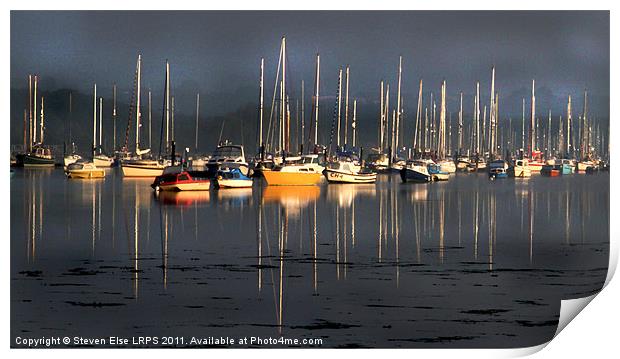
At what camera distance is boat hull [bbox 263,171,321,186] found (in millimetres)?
44469

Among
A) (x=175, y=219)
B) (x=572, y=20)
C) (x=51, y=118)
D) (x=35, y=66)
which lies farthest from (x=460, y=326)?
(x=175, y=219)

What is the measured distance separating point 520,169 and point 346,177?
40.8 feet

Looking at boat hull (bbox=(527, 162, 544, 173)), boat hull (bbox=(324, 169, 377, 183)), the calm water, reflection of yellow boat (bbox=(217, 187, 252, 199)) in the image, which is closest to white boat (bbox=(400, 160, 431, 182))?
boat hull (bbox=(324, 169, 377, 183))

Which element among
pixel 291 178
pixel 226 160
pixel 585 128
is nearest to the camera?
pixel 585 128

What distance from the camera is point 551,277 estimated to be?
1656 cm

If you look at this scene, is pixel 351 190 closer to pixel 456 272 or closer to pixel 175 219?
pixel 175 219

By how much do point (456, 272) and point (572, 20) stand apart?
13.6 ft

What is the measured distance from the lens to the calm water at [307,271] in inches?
504

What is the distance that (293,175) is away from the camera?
44.6m

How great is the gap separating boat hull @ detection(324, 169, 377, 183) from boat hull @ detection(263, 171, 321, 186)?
2460mm

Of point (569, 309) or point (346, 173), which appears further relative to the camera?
point (346, 173)

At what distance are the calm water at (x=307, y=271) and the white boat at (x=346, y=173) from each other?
52.4 ft

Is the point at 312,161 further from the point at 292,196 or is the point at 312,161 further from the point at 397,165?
the point at 397,165

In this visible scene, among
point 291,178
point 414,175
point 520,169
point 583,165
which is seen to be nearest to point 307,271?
point 291,178
